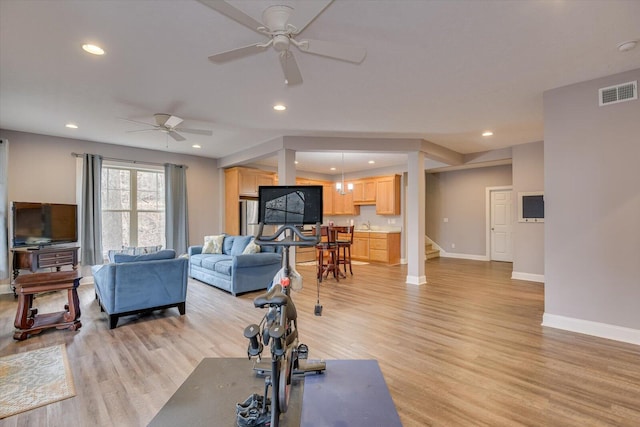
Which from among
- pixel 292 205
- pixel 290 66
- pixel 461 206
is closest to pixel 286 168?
pixel 290 66

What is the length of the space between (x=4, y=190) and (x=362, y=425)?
20.9ft

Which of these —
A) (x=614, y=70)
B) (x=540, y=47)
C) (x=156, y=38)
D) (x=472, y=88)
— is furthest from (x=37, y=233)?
(x=614, y=70)

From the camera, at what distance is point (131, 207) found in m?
6.15

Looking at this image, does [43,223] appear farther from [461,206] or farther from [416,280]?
[461,206]

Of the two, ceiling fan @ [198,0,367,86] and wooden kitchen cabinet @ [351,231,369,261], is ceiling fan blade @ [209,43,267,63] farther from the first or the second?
wooden kitchen cabinet @ [351,231,369,261]

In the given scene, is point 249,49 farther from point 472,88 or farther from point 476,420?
point 476,420

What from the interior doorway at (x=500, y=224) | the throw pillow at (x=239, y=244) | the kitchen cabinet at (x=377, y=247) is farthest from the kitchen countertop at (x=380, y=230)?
the throw pillow at (x=239, y=244)

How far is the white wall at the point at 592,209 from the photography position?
2816mm

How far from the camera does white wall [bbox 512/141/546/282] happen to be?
5.45 meters

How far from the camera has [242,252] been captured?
509 cm

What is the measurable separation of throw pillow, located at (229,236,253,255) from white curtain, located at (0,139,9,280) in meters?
3.47

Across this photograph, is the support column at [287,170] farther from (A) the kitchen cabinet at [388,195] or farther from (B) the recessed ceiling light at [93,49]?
(A) the kitchen cabinet at [388,195]

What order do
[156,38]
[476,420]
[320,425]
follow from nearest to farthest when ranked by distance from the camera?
[320,425]
[476,420]
[156,38]

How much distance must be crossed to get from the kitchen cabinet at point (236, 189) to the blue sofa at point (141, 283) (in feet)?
10.6
